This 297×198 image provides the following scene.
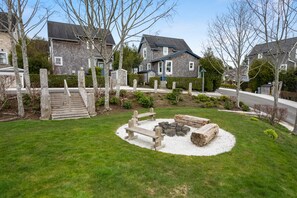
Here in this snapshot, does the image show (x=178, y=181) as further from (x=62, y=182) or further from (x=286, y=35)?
(x=286, y=35)

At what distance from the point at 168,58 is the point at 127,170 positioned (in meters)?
23.4

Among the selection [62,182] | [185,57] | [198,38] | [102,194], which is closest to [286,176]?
[102,194]

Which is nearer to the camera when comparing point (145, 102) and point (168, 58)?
point (145, 102)

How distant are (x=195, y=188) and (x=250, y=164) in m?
2.05

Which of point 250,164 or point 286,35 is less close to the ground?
point 286,35

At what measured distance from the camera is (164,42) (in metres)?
32.1

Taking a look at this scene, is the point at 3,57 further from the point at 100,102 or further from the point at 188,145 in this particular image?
the point at 188,145

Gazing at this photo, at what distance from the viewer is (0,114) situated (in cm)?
944

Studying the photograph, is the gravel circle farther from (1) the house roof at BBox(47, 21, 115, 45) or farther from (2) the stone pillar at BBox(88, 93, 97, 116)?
(1) the house roof at BBox(47, 21, 115, 45)

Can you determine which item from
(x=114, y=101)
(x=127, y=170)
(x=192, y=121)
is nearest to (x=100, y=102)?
(x=114, y=101)

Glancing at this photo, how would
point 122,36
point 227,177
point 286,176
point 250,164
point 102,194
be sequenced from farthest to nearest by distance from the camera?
point 122,36 → point 250,164 → point 286,176 → point 227,177 → point 102,194

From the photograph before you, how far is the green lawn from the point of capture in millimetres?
3295

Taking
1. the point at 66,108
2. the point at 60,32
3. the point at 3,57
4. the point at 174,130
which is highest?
the point at 60,32

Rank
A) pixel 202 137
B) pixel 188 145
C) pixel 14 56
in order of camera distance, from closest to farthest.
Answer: pixel 202 137
pixel 188 145
pixel 14 56
